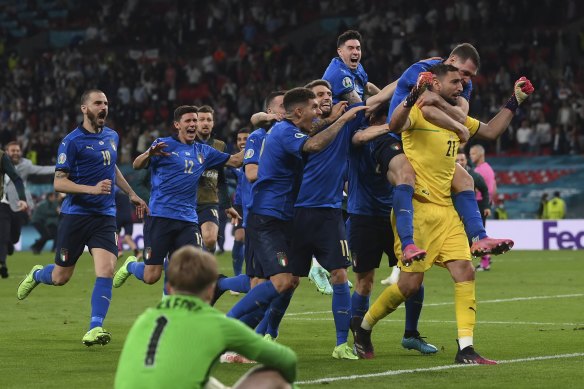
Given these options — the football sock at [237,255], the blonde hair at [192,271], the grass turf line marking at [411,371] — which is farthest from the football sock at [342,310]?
the football sock at [237,255]

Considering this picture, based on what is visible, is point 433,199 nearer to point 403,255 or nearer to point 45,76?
point 403,255

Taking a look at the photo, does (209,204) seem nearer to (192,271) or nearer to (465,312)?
(465,312)

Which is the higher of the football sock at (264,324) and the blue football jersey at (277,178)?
the blue football jersey at (277,178)

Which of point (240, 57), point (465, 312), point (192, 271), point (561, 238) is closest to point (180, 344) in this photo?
point (192, 271)

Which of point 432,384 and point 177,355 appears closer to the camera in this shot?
point 177,355

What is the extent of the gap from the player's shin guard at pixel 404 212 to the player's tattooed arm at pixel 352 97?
1.90 metres

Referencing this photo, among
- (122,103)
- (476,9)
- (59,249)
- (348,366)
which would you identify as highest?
(476,9)

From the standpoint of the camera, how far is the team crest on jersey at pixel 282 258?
1041cm

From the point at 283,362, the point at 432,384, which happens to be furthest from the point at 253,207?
the point at 283,362

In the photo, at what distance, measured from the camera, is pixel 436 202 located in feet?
34.6

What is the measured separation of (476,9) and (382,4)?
3.52 metres

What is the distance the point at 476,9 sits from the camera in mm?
38500

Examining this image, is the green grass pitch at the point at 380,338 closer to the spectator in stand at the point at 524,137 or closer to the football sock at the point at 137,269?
the football sock at the point at 137,269

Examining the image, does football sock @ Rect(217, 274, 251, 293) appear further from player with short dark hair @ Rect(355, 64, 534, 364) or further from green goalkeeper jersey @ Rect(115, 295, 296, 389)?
green goalkeeper jersey @ Rect(115, 295, 296, 389)
